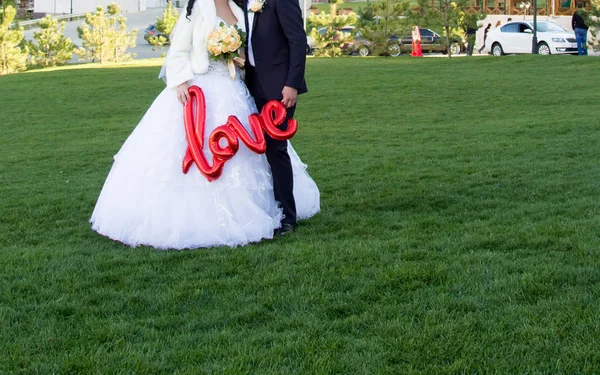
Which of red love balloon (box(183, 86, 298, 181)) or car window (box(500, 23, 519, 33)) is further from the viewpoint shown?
car window (box(500, 23, 519, 33))

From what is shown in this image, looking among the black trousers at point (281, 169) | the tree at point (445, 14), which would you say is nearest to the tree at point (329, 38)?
the tree at point (445, 14)

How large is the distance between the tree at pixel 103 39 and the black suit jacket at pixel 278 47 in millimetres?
27277

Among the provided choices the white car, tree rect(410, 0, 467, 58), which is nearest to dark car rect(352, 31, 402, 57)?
tree rect(410, 0, 467, 58)

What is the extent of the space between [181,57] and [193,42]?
0.14 m

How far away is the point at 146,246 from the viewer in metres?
6.21

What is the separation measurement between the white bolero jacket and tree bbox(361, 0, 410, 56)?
88.3 feet

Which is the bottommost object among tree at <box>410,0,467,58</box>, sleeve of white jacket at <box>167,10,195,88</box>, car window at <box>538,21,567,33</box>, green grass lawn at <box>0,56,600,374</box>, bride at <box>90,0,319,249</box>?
green grass lawn at <box>0,56,600,374</box>

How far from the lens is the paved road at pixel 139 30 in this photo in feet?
148

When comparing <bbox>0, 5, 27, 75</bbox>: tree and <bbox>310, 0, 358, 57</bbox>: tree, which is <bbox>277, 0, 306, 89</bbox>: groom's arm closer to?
<bbox>0, 5, 27, 75</bbox>: tree

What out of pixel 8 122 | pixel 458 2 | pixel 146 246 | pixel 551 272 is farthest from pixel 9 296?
pixel 458 2

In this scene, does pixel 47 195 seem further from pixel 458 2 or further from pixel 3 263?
pixel 458 2

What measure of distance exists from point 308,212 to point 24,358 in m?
3.43

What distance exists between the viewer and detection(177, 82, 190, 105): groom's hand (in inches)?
256

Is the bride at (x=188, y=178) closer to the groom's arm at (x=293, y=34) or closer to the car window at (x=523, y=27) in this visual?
the groom's arm at (x=293, y=34)
